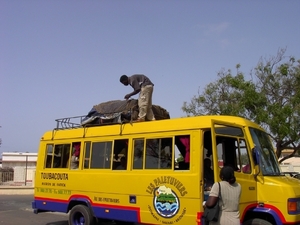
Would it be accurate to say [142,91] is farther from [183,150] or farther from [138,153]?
[183,150]

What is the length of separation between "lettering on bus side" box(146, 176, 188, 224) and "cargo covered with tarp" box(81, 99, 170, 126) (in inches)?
81.7

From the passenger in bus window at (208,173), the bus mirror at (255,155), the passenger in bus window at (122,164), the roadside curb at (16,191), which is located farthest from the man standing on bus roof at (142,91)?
the roadside curb at (16,191)

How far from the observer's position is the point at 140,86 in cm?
961

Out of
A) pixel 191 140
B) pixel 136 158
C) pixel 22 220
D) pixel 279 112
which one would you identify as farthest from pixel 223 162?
pixel 279 112

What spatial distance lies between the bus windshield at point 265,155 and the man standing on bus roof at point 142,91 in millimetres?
2811

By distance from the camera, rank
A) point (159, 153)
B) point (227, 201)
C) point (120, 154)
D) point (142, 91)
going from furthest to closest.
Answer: point (142, 91), point (120, 154), point (159, 153), point (227, 201)

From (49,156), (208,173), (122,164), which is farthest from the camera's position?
(49,156)

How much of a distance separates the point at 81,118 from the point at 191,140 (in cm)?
410

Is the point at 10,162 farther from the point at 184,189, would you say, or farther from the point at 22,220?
the point at 184,189

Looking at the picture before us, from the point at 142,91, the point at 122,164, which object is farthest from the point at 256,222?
the point at 142,91

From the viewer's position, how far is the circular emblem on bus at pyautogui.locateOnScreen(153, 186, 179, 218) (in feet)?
23.9

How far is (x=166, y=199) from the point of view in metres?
7.41

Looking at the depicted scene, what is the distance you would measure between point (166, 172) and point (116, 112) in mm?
2788

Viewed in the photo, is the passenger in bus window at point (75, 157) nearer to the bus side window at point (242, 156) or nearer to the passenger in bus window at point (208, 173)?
the passenger in bus window at point (208, 173)
